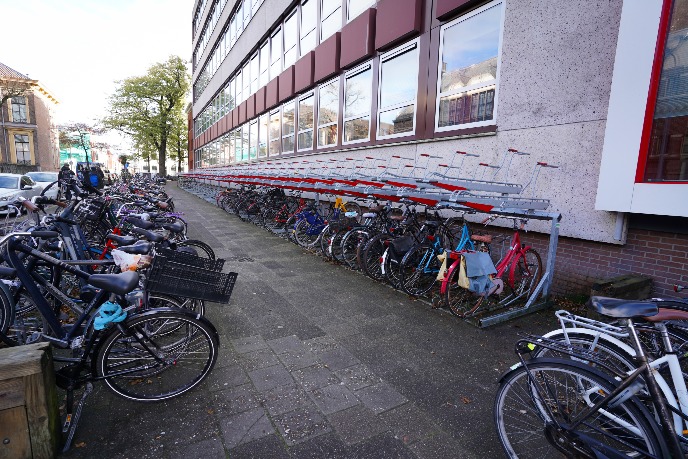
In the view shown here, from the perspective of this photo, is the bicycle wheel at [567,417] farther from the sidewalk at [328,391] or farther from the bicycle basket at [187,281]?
the bicycle basket at [187,281]

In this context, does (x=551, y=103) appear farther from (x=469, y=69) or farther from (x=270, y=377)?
(x=270, y=377)

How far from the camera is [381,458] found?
2141mm

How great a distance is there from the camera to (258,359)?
321 centimetres

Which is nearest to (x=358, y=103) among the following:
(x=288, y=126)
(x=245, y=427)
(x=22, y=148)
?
(x=288, y=126)

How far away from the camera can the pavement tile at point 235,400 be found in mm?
2533

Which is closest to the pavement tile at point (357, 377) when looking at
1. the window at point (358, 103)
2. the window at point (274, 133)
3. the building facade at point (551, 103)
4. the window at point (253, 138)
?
the building facade at point (551, 103)

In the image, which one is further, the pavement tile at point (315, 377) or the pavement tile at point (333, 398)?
the pavement tile at point (315, 377)

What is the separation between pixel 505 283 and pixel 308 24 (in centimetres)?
1096

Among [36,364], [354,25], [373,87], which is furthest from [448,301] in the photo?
[354,25]

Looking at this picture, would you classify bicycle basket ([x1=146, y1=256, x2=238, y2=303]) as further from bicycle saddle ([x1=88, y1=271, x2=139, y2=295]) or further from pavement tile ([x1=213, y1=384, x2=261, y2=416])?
pavement tile ([x1=213, y1=384, x2=261, y2=416])

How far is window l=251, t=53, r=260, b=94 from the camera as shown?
17.1 meters

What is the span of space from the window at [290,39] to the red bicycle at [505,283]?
37.4 ft

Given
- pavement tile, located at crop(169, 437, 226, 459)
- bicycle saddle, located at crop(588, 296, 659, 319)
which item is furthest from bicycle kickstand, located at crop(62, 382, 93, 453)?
Answer: bicycle saddle, located at crop(588, 296, 659, 319)

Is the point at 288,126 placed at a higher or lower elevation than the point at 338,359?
higher
